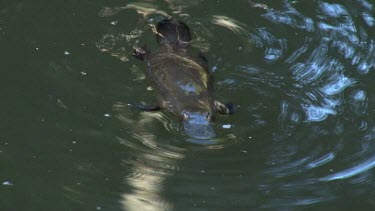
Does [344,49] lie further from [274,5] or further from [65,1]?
[65,1]

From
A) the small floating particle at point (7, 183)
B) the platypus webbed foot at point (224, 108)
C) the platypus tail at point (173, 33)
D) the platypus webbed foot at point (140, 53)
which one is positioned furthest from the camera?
the platypus tail at point (173, 33)

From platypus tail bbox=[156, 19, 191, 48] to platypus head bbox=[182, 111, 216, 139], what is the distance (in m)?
0.93

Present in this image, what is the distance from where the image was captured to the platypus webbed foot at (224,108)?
450cm

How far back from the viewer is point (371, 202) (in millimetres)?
4000

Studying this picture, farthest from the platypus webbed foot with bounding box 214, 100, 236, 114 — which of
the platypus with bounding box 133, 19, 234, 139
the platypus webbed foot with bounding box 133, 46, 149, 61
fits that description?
the platypus webbed foot with bounding box 133, 46, 149, 61

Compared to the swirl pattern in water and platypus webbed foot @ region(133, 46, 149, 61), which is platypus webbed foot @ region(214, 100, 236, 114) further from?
platypus webbed foot @ region(133, 46, 149, 61)

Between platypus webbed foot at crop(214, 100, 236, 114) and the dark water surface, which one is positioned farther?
platypus webbed foot at crop(214, 100, 236, 114)

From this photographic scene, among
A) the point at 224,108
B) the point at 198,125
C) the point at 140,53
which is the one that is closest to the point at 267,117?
the point at 224,108

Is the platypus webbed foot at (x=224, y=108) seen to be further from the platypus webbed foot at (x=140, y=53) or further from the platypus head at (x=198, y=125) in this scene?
the platypus webbed foot at (x=140, y=53)

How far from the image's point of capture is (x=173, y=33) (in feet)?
17.6

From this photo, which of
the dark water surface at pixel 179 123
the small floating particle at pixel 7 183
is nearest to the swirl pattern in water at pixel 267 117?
the dark water surface at pixel 179 123

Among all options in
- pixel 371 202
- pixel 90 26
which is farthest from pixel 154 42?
pixel 371 202

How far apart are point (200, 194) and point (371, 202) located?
3.04ft

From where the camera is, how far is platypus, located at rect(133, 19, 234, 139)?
174 inches
